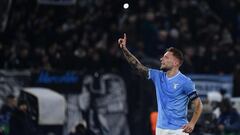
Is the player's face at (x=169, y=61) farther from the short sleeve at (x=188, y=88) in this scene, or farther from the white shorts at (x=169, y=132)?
the white shorts at (x=169, y=132)

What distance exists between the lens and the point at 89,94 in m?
17.4

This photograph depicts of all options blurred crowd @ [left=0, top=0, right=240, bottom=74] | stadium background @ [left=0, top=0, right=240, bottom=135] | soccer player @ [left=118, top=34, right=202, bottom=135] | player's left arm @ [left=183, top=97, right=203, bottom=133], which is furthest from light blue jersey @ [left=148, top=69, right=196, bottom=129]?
blurred crowd @ [left=0, top=0, right=240, bottom=74]

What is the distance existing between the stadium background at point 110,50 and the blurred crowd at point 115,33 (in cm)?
2

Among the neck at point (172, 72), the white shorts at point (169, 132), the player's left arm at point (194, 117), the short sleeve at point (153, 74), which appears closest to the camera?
the player's left arm at point (194, 117)

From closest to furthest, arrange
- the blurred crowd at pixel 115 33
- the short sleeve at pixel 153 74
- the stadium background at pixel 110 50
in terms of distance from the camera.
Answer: the short sleeve at pixel 153 74, the stadium background at pixel 110 50, the blurred crowd at pixel 115 33

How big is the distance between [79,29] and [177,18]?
2.60 metres

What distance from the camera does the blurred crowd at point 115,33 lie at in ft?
59.9

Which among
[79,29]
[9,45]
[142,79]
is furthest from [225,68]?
[9,45]

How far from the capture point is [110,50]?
18.9 m

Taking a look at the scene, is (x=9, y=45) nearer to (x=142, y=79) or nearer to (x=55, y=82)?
(x=55, y=82)

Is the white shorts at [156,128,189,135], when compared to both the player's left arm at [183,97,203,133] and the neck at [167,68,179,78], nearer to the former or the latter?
the player's left arm at [183,97,203,133]

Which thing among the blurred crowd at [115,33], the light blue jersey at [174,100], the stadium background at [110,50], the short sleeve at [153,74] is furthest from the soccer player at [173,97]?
the blurred crowd at [115,33]

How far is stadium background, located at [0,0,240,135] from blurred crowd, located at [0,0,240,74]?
0.07 feet

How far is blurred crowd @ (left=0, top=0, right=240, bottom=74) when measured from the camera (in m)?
18.2
